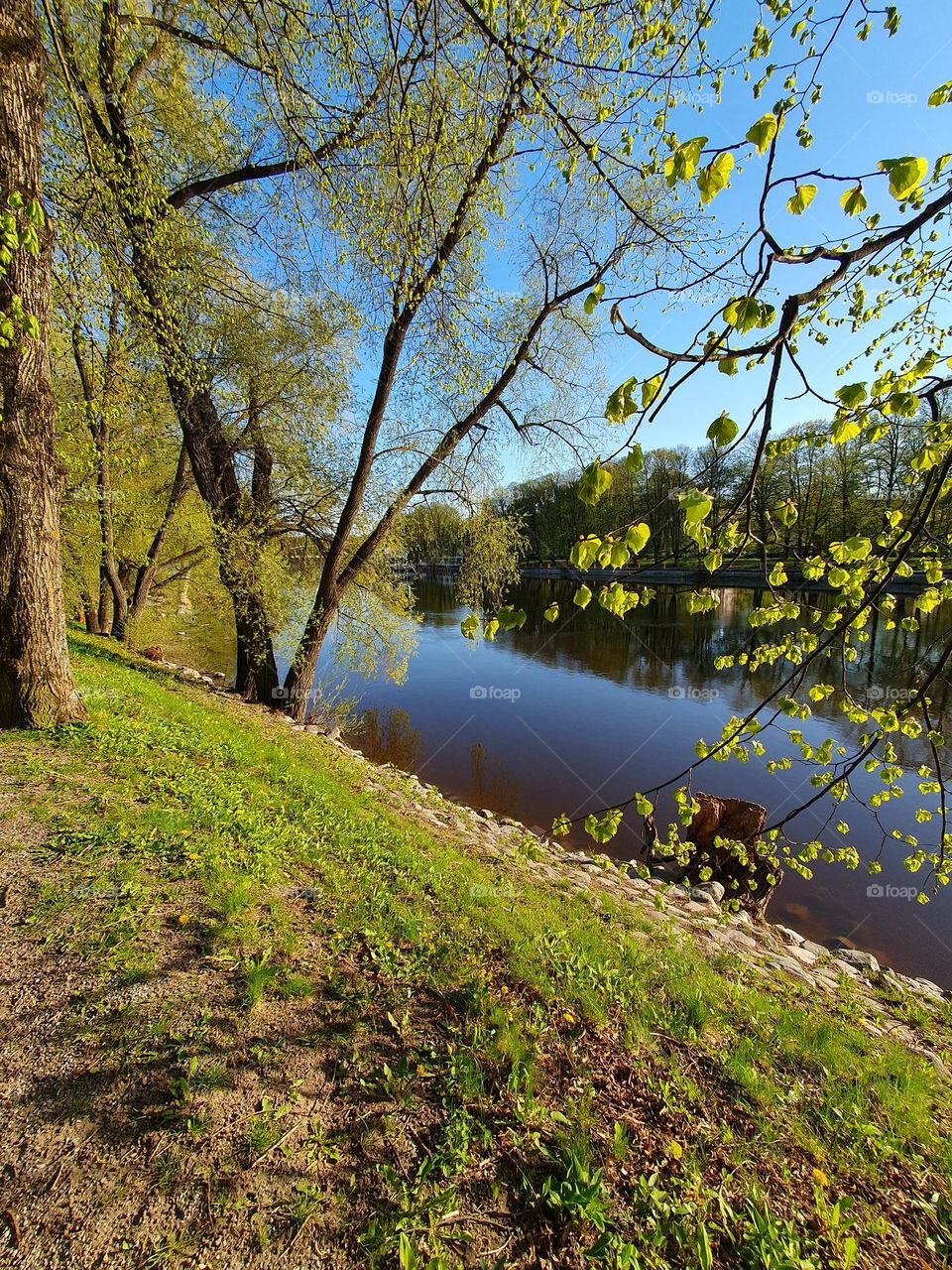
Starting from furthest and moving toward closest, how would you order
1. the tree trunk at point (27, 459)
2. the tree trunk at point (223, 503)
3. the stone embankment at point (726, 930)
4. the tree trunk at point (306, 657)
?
the tree trunk at point (306, 657) → the tree trunk at point (223, 503) → the stone embankment at point (726, 930) → the tree trunk at point (27, 459)

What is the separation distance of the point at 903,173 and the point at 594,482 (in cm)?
120

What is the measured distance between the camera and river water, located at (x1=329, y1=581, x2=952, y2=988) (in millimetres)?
8008

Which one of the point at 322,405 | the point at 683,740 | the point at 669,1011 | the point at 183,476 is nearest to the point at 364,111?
the point at 322,405

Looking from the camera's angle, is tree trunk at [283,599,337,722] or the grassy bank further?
tree trunk at [283,599,337,722]

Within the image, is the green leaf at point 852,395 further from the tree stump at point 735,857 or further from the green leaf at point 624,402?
the tree stump at point 735,857

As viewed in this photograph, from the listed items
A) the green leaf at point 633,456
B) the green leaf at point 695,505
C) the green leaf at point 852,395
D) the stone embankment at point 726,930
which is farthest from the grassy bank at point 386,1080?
the green leaf at point 852,395

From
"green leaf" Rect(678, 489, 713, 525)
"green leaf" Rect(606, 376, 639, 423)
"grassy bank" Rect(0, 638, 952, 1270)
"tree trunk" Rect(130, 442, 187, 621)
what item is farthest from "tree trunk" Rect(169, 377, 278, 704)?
"green leaf" Rect(678, 489, 713, 525)

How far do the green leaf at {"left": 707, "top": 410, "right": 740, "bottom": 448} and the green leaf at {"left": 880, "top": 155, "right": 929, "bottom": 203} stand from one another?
2.38 feet

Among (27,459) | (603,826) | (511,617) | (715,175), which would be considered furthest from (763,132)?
(27,459)

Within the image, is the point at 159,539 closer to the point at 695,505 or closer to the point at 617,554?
the point at 617,554

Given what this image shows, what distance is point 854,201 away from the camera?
1.55 metres

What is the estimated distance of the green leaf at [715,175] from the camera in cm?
139

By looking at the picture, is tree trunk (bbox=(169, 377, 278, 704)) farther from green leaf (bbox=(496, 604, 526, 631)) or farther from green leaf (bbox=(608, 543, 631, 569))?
green leaf (bbox=(608, 543, 631, 569))

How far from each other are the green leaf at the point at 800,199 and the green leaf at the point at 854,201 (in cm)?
9
